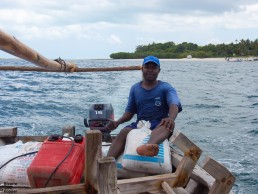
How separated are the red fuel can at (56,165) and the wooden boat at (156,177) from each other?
178 millimetres

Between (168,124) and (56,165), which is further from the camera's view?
(168,124)

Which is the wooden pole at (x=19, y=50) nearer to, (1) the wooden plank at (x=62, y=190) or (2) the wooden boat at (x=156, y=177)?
(2) the wooden boat at (x=156, y=177)

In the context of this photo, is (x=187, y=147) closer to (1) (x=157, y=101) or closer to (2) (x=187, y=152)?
(2) (x=187, y=152)

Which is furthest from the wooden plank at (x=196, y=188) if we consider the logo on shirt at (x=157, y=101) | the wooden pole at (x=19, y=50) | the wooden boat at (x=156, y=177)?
the wooden pole at (x=19, y=50)

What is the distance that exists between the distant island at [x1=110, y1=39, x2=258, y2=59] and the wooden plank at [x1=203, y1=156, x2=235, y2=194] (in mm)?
124878

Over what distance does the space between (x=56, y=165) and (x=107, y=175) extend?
2.97 feet

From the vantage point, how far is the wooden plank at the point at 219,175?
11.0 ft

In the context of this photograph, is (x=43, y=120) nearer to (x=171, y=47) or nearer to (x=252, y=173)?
(x=252, y=173)

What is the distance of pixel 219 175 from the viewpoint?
343cm

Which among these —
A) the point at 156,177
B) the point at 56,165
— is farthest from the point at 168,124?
the point at 56,165

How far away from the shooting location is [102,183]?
104 inches

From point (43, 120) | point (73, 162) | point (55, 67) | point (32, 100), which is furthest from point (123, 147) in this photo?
point (32, 100)

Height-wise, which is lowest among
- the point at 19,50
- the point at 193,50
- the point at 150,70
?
the point at 193,50

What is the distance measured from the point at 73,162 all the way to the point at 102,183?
913mm
